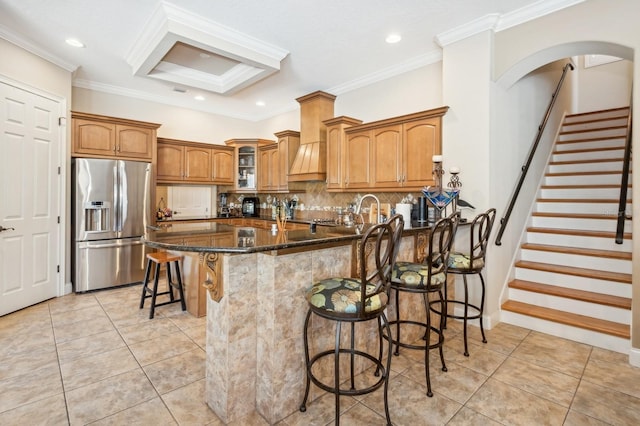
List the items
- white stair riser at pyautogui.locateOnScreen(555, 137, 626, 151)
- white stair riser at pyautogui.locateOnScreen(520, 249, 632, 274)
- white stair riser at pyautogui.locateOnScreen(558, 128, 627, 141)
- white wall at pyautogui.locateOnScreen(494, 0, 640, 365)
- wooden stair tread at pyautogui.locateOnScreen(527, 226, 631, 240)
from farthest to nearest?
A: white stair riser at pyautogui.locateOnScreen(558, 128, 627, 141) → white stair riser at pyautogui.locateOnScreen(555, 137, 626, 151) → wooden stair tread at pyautogui.locateOnScreen(527, 226, 631, 240) → white stair riser at pyautogui.locateOnScreen(520, 249, 632, 274) → white wall at pyautogui.locateOnScreen(494, 0, 640, 365)

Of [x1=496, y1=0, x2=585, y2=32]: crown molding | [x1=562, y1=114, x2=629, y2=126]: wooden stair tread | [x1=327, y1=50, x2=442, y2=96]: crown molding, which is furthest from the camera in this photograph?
[x1=562, y1=114, x2=629, y2=126]: wooden stair tread

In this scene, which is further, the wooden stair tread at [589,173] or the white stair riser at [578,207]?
the wooden stair tread at [589,173]

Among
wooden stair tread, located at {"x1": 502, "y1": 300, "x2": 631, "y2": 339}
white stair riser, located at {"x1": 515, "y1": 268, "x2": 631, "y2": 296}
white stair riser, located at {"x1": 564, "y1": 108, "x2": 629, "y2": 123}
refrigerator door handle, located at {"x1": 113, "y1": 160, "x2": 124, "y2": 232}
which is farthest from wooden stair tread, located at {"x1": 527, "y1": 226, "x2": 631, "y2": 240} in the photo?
refrigerator door handle, located at {"x1": 113, "y1": 160, "x2": 124, "y2": 232}

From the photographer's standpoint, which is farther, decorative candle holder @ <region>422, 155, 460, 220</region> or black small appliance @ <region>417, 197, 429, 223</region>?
black small appliance @ <region>417, 197, 429, 223</region>

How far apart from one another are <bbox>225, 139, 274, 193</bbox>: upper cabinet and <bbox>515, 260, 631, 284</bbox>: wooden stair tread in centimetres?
453

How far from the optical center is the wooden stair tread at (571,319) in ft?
8.89

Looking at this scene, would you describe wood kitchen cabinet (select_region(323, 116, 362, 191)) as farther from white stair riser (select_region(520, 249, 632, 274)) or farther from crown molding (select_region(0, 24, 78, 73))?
crown molding (select_region(0, 24, 78, 73))

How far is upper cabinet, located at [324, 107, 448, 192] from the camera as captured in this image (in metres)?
3.64

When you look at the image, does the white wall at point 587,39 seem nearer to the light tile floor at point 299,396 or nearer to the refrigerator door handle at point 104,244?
the light tile floor at point 299,396

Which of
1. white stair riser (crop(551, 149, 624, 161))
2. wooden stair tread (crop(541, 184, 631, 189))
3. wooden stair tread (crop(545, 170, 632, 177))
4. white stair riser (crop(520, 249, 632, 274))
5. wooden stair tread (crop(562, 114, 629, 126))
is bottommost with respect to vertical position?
white stair riser (crop(520, 249, 632, 274))

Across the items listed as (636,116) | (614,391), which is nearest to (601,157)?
(636,116)

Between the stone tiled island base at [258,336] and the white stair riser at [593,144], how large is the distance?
5.27 m

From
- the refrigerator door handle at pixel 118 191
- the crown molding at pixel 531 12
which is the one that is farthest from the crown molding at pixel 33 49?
the crown molding at pixel 531 12

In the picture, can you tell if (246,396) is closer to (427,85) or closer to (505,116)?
(505,116)
